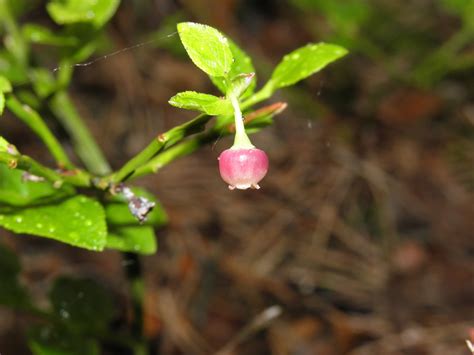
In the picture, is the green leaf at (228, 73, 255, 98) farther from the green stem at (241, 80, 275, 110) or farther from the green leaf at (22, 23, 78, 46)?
the green leaf at (22, 23, 78, 46)

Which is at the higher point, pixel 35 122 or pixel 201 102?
pixel 35 122

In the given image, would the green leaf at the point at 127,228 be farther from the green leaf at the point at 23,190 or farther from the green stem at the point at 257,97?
the green stem at the point at 257,97

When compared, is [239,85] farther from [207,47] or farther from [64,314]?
[64,314]

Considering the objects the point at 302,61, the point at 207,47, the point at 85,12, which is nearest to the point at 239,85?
the point at 207,47

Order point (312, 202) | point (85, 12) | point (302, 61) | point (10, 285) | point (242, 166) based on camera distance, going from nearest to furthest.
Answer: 1. point (242, 166)
2. point (302, 61)
3. point (85, 12)
4. point (10, 285)
5. point (312, 202)

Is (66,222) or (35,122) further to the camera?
(35,122)

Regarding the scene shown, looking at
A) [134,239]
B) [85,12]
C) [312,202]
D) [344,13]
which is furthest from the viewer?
[312,202]

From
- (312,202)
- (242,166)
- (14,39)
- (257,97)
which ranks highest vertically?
(312,202)
